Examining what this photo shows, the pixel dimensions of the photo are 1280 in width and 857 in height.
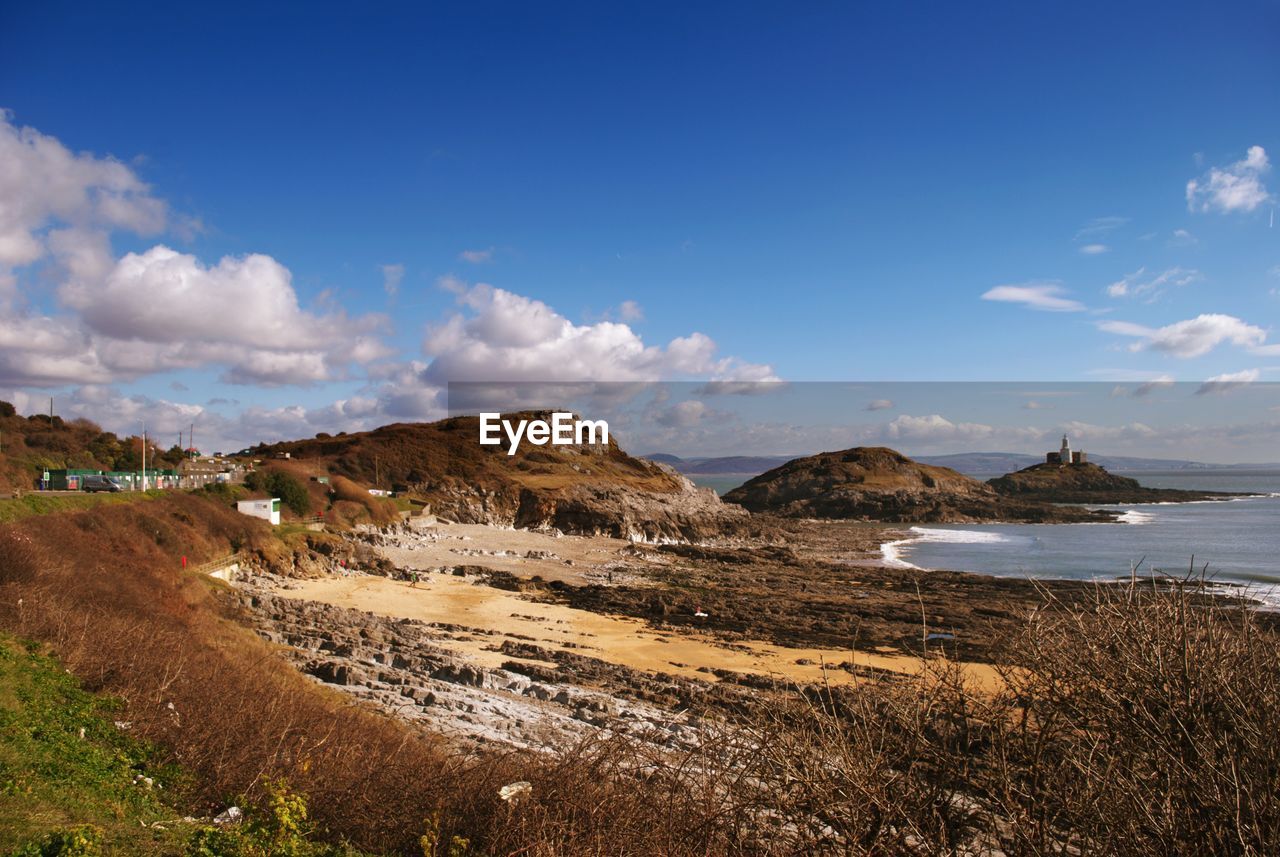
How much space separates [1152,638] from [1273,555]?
5238 cm

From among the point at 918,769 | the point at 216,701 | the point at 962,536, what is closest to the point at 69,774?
the point at 216,701

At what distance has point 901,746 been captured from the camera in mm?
5199

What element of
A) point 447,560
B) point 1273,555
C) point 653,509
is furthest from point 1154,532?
point 447,560

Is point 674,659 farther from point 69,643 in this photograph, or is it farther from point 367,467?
point 367,467

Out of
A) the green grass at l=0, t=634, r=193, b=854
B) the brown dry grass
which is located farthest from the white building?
the brown dry grass

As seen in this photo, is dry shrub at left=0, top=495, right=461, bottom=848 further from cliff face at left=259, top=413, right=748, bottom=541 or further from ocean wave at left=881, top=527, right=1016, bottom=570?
cliff face at left=259, top=413, right=748, bottom=541

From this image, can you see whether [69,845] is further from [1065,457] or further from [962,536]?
[1065,457]

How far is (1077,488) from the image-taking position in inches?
4582

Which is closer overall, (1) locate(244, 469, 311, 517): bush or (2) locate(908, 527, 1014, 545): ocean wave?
(1) locate(244, 469, 311, 517): bush

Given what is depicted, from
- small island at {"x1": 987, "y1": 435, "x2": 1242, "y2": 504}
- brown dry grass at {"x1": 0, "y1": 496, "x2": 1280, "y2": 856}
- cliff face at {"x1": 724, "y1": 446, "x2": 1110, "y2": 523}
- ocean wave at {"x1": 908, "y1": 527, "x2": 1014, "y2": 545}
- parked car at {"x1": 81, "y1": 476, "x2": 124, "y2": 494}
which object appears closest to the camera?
brown dry grass at {"x1": 0, "y1": 496, "x2": 1280, "y2": 856}

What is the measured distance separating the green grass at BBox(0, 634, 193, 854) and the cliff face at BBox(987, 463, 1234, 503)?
361 ft

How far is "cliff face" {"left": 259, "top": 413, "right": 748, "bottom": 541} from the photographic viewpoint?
59.7 metres

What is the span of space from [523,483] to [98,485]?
121ft

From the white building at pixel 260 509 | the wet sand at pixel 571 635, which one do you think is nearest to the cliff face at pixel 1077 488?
the wet sand at pixel 571 635
